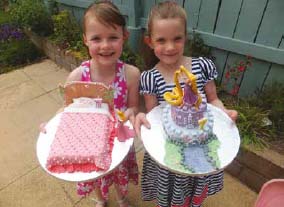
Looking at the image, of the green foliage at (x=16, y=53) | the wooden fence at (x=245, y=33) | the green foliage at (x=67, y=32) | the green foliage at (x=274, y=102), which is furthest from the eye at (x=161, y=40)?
the green foliage at (x=16, y=53)

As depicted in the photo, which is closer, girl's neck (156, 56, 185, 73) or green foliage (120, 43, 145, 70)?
girl's neck (156, 56, 185, 73)

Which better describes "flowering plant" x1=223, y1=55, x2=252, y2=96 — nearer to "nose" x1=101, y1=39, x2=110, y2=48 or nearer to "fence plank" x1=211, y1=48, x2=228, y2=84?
"fence plank" x1=211, y1=48, x2=228, y2=84

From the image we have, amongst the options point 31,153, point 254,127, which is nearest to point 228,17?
point 254,127

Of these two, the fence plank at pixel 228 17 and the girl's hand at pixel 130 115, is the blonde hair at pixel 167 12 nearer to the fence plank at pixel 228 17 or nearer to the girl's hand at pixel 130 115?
the girl's hand at pixel 130 115

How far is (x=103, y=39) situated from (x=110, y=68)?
22cm

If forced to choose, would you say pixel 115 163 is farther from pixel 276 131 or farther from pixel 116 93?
pixel 276 131

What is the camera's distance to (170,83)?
1500 millimetres

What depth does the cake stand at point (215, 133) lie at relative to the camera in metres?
1.14

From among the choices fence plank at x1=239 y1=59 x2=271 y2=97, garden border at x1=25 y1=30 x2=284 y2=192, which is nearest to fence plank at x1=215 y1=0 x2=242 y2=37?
fence plank at x1=239 y1=59 x2=271 y2=97

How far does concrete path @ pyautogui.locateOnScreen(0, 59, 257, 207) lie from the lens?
222cm

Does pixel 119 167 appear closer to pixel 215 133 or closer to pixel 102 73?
pixel 102 73

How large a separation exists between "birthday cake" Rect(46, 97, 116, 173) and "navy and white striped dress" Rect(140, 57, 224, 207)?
0.90 ft

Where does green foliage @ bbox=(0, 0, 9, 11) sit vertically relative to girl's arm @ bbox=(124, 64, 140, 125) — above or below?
below

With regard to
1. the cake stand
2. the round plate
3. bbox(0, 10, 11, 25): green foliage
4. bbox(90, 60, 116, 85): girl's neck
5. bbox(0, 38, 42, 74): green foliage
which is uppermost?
bbox(90, 60, 116, 85): girl's neck
